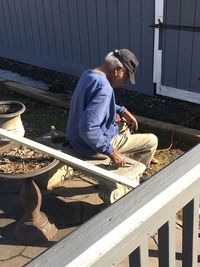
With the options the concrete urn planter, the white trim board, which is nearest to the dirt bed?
the concrete urn planter

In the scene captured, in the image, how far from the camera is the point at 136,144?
404 centimetres

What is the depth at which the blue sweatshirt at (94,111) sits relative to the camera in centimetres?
342

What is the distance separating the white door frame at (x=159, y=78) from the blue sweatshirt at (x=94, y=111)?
240 centimetres

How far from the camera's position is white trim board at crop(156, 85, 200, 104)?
19.0 feet

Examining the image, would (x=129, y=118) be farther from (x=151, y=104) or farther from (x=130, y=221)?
(x=130, y=221)

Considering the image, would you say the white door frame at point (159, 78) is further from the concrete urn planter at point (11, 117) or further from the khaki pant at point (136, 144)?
the concrete urn planter at point (11, 117)

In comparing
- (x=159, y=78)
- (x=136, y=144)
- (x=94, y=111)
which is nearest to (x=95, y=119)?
(x=94, y=111)

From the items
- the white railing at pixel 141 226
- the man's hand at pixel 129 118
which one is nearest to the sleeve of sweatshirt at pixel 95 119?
the man's hand at pixel 129 118

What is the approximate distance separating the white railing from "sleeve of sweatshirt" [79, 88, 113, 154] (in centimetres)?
193

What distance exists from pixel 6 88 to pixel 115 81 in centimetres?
394

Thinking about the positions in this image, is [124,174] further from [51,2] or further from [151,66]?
[51,2]

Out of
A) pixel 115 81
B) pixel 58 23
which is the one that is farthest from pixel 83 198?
pixel 58 23

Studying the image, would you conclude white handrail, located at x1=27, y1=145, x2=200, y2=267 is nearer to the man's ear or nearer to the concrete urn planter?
the man's ear

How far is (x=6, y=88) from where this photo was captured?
283 inches
